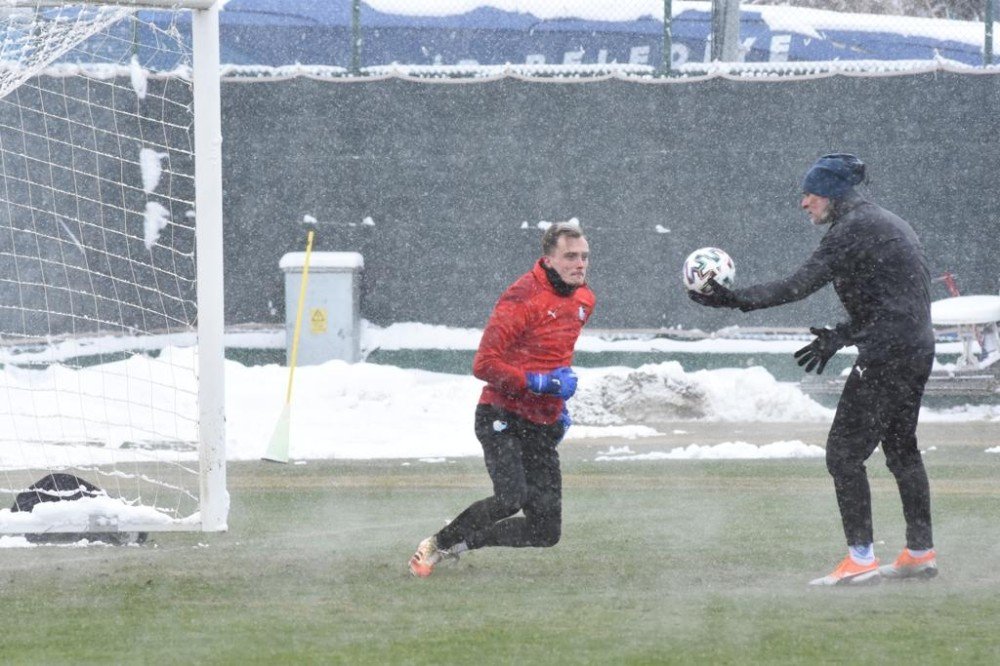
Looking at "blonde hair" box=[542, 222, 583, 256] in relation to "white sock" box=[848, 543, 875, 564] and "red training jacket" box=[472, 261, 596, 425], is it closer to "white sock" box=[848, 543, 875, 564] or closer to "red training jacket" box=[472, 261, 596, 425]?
"red training jacket" box=[472, 261, 596, 425]

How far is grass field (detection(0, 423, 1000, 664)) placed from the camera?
6.11m

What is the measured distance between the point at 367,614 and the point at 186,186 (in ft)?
38.1

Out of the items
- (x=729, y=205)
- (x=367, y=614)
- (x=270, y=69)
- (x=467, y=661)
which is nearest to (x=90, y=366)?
(x=270, y=69)

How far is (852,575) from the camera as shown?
24.3 feet

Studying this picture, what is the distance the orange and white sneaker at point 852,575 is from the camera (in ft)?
24.3

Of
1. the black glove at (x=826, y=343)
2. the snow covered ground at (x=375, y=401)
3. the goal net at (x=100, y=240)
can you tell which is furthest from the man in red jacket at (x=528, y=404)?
the goal net at (x=100, y=240)

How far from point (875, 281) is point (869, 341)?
264mm

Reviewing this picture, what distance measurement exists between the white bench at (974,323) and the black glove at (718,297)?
29.0 ft

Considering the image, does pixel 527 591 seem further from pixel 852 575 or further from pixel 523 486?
pixel 852 575

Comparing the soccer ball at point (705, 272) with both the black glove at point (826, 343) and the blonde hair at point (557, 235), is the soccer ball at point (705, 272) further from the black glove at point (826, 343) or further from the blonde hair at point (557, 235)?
the blonde hair at point (557, 235)

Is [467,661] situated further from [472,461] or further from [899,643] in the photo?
[472,461]

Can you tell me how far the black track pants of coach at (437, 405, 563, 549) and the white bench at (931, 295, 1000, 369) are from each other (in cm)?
915

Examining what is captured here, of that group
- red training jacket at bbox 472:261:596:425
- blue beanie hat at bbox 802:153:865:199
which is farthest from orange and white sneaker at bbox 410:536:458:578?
blue beanie hat at bbox 802:153:865:199

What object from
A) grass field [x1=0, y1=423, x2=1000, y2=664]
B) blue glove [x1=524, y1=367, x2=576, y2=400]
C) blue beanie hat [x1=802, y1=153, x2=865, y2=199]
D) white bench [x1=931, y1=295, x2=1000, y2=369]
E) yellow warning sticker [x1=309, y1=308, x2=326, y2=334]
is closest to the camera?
grass field [x1=0, y1=423, x2=1000, y2=664]
